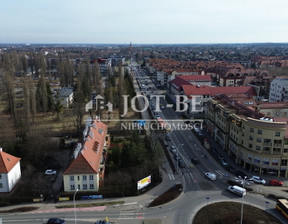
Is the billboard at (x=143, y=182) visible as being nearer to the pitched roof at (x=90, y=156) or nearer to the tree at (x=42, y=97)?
the pitched roof at (x=90, y=156)

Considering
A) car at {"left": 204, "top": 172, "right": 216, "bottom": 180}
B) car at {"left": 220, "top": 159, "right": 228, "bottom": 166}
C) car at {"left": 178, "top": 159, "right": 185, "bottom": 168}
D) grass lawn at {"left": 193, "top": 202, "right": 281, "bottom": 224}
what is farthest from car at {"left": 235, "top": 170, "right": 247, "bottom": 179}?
car at {"left": 178, "top": 159, "right": 185, "bottom": 168}

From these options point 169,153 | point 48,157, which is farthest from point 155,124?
point 48,157

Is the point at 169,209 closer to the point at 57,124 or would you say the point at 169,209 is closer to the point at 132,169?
the point at 132,169

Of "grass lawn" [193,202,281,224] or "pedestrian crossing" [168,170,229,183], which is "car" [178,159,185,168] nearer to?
"pedestrian crossing" [168,170,229,183]

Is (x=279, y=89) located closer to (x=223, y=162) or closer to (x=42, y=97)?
(x=223, y=162)

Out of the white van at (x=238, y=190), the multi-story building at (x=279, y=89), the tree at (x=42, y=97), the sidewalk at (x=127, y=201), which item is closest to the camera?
the sidewalk at (x=127, y=201)

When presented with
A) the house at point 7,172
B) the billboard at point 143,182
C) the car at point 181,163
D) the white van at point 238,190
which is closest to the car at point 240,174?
the white van at point 238,190

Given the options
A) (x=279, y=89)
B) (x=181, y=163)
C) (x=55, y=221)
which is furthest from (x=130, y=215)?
(x=279, y=89)
